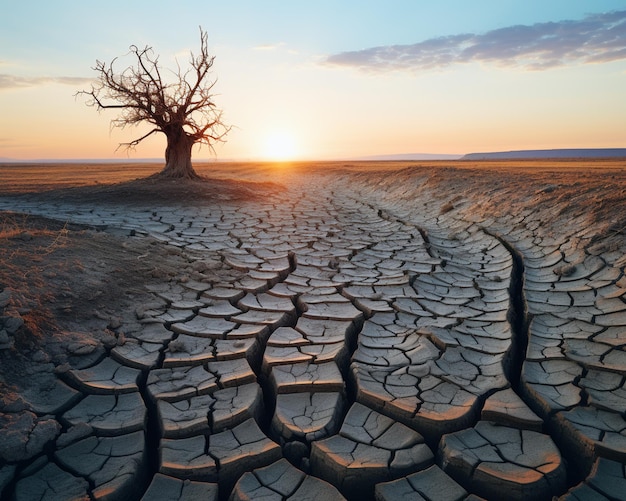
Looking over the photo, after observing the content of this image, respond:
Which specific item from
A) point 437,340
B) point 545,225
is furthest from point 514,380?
point 545,225

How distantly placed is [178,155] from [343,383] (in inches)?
391

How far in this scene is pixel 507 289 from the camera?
3877mm

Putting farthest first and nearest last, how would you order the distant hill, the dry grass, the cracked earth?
the distant hill < the dry grass < the cracked earth

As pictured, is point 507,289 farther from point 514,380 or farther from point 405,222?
point 405,222

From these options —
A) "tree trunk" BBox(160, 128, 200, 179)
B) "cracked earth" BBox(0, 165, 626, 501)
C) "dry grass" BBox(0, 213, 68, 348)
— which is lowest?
"cracked earth" BBox(0, 165, 626, 501)

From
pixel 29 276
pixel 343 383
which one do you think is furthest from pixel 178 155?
pixel 343 383

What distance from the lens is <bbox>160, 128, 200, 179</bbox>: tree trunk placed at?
10.9 meters

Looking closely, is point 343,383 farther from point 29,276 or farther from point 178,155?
point 178,155

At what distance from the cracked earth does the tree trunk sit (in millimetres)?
6549

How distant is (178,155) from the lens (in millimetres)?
10977

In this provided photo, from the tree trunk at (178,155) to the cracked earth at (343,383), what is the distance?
6549 mm

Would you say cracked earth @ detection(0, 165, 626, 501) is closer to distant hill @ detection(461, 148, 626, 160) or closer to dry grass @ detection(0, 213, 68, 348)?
dry grass @ detection(0, 213, 68, 348)

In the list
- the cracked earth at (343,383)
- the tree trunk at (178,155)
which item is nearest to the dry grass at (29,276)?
the cracked earth at (343,383)

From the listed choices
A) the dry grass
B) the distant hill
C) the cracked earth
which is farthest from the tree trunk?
the distant hill
